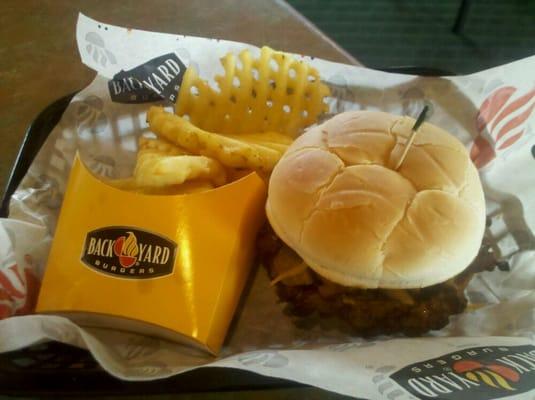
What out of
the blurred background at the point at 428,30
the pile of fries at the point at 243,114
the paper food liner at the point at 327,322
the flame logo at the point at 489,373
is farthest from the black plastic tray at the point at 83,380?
the blurred background at the point at 428,30

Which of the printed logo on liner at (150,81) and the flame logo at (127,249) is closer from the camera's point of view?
the flame logo at (127,249)

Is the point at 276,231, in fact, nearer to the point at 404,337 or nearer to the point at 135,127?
the point at 404,337

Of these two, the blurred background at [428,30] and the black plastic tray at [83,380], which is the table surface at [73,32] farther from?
the blurred background at [428,30]

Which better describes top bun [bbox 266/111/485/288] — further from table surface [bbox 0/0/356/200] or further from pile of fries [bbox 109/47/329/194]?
table surface [bbox 0/0/356/200]

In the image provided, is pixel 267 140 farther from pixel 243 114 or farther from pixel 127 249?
pixel 127 249

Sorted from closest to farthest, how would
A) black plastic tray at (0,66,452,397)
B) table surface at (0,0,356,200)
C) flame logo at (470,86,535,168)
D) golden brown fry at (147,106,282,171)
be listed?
black plastic tray at (0,66,452,397) < golden brown fry at (147,106,282,171) < flame logo at (470,86,535,168) < table surface at (0,0,356,200)

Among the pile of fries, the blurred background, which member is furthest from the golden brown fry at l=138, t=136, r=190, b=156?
the blurred background
